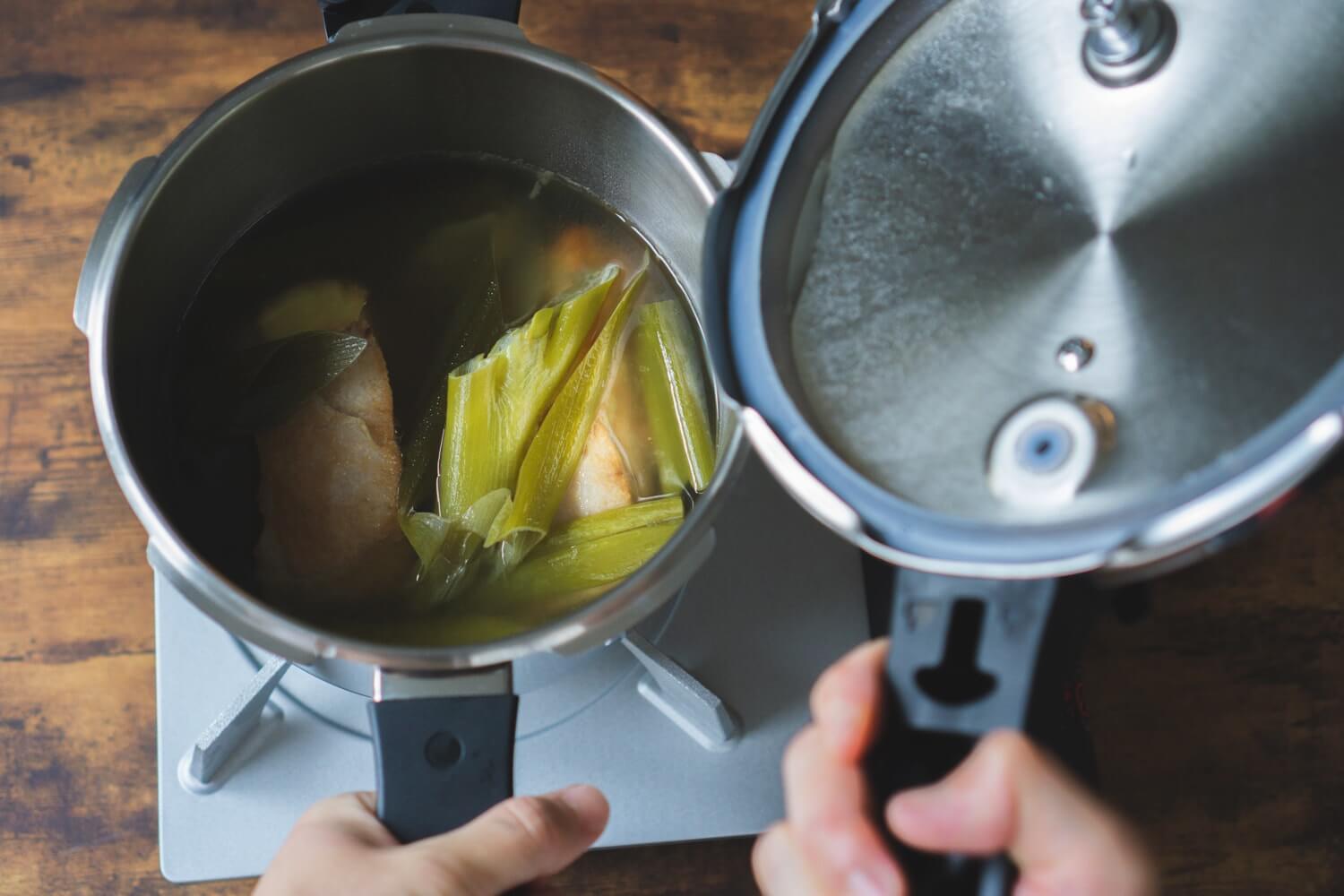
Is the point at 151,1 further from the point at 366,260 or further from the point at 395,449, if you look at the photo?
the point at 395,449

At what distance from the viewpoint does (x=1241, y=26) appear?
468 mm

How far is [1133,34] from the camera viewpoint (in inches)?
18.7

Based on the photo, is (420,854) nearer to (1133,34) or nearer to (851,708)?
(851,708)

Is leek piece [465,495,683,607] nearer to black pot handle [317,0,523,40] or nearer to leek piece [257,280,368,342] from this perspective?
leek piece [257,280,368,342]

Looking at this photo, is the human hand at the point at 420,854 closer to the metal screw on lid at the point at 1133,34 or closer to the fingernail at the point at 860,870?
the fingernail at the point at 860,870

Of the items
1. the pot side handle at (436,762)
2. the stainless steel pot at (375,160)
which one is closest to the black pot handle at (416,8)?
the stainless steel pot at (375,160)

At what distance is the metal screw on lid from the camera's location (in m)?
0.47

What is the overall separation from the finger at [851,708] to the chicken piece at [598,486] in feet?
1.06

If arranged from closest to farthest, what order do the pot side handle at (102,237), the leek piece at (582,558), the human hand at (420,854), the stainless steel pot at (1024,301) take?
the stainless steel pot at (1024,301)
the human hand at (420,854)
the pot side handle at (102,237)
the leek piece at (582,558)

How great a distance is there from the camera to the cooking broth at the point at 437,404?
30.8 inches

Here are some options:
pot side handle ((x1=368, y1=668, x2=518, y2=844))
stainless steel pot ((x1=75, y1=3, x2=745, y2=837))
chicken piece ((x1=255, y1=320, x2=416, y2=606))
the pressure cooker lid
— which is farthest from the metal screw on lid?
chicken piece ((x1=255, y1=320, x2=416, y2=606))

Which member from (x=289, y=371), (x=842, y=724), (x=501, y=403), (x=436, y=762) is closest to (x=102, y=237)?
(x=289, y=371)

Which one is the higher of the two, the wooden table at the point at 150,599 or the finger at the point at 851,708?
the finger at the point at 851,708

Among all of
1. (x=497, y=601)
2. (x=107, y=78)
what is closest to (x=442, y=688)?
(x=497, y=601)
